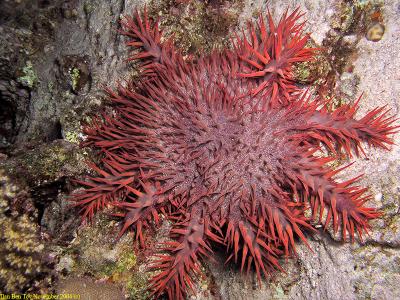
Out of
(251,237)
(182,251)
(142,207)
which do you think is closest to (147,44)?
(142,207)

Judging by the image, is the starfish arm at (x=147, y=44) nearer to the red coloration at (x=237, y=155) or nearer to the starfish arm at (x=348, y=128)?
Result: the red coloration at (x=237, y=155)

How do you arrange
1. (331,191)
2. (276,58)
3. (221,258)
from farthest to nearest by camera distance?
(221,258), (276,58), (331,191)

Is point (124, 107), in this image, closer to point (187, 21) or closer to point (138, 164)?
point (138, 164)

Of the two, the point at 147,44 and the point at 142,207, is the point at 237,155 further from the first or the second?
the point at 147,44

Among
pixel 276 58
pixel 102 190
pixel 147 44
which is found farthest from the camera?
pixel 147 44

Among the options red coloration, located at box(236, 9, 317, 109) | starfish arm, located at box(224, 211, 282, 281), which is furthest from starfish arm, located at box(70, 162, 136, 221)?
red coloration, located at box(236, 9, 317, 109)

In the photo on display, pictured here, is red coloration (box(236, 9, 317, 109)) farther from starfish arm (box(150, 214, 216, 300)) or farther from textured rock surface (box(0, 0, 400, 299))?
starfish arm (box(150, 214, 216, 300))

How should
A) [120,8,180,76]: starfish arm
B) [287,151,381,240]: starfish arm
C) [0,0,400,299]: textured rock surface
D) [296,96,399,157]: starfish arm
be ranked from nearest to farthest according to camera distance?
[287,151,381,240]: starfish arm → [296,96,399,157]: starfish arm → [0,0,400,299]: textured rock surface → [120,8,180,76]: starfish arm
